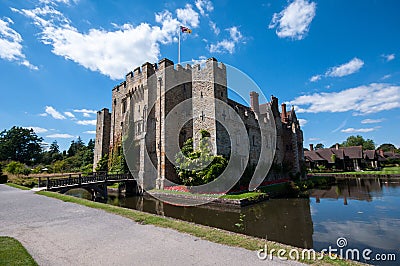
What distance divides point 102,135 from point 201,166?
23.5 metres

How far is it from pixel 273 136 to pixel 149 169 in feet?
58.4

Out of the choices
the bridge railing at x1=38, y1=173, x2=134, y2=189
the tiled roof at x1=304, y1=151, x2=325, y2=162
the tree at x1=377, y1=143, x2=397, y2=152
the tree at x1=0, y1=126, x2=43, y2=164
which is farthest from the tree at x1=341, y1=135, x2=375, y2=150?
the tree at x1=0, y1=126, x2=43, y2=164

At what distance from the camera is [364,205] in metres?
14.1

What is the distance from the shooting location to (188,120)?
81.9ft

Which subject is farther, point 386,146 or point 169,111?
point 386,146

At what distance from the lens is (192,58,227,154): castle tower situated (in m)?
20.5

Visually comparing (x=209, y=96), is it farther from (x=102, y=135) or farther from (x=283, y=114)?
(x=102, y=135)

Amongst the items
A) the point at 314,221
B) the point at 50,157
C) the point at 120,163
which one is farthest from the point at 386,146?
the point at 50,157

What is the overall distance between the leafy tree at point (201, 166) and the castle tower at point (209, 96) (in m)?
1.40

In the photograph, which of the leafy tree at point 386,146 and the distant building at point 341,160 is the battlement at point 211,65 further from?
the leafy tree at point 386,146

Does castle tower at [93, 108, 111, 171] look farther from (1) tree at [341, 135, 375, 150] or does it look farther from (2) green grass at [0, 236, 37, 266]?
(1) tree at [341, 135, 375, 150]

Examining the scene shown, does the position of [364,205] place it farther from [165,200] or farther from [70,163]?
[70,163]

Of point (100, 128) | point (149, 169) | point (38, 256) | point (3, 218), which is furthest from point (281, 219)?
point (100, 128)

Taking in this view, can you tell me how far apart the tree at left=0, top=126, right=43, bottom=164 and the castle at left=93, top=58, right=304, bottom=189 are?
58252 millimetres
